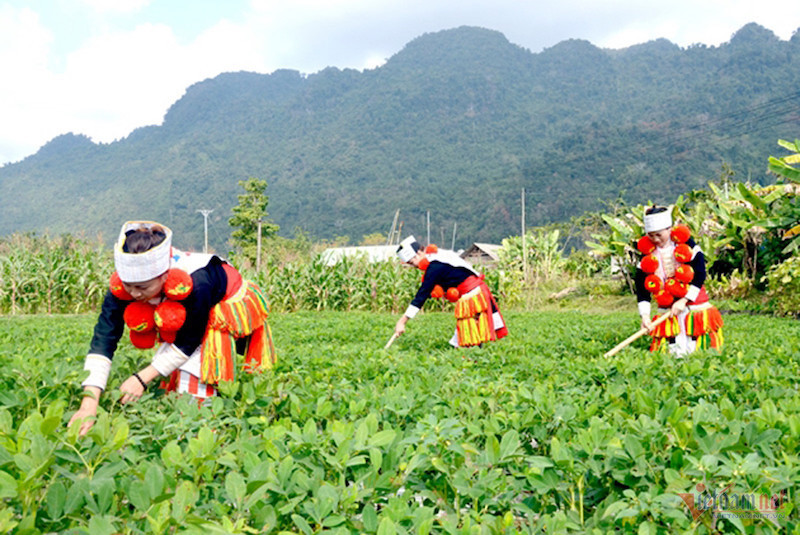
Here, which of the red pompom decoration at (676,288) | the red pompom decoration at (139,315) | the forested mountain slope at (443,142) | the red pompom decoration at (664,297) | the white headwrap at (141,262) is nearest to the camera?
the white headwrap at (141,262)

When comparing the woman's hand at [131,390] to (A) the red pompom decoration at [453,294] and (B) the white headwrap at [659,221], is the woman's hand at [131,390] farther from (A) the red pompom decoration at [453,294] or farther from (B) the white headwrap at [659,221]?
(B) the white headwrap at [659,221]

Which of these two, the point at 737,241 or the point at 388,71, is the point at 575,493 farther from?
the point at 388,71

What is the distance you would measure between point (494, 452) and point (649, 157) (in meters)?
72.2

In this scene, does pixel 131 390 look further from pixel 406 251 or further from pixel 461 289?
pixel 461 289

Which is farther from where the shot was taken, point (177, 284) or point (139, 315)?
point (139, 315)

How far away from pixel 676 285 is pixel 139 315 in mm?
4872

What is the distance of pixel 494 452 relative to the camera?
2027 mm

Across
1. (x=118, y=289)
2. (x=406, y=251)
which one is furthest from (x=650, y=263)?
(x=118, y=289)

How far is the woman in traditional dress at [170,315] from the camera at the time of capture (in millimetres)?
2896

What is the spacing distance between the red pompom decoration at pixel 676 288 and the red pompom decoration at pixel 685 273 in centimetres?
6

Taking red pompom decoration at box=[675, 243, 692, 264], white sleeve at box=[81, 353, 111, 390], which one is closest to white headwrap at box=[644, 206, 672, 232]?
red pompom decoration at box=[675, 243, 692, 264]

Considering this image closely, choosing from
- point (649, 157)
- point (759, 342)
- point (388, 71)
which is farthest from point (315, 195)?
point (759, 342)

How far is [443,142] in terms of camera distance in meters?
120

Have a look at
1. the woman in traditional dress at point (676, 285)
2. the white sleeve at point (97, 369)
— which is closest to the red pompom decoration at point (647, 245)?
the woman in traditional dress at point (676, 285)
